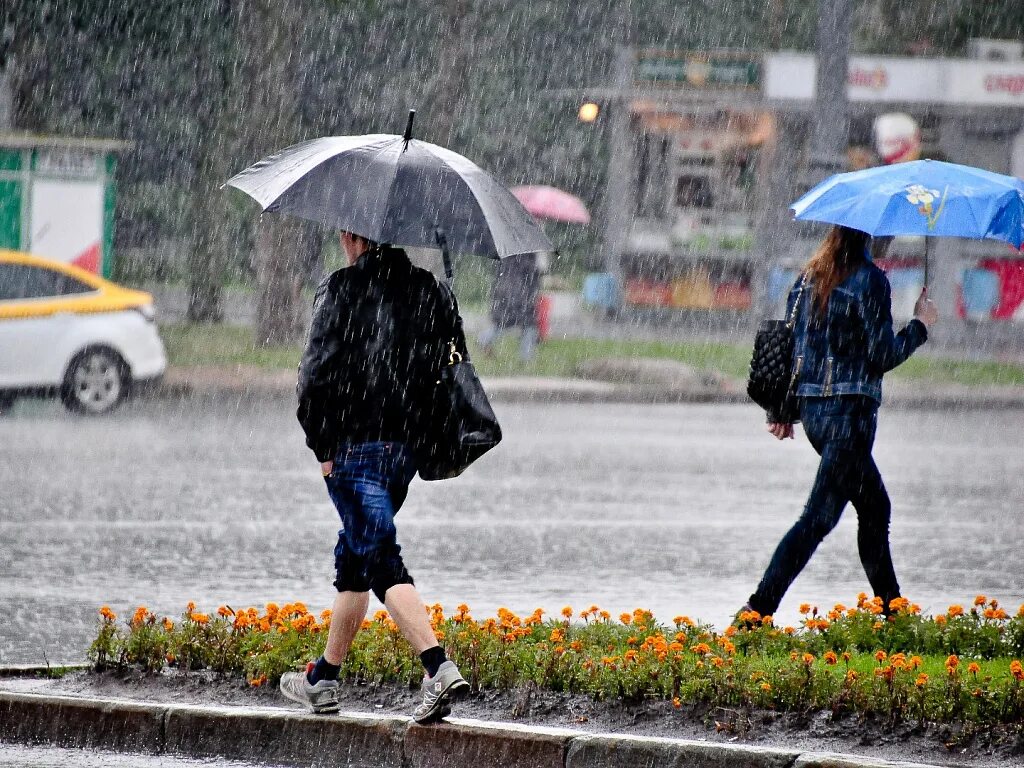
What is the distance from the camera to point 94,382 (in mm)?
16281

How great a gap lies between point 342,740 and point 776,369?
7.57ft

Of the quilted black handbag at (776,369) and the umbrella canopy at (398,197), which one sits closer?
the umbrella canopy at (398,197)

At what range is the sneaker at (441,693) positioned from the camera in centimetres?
515

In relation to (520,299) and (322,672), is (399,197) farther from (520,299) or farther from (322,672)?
(520,299)

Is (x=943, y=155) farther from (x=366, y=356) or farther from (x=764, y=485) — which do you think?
(x=366, y=356)

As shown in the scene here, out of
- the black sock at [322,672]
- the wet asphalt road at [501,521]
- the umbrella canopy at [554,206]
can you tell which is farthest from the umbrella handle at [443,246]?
the umbrella canopy at [554,206]

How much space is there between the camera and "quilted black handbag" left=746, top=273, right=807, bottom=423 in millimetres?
6613

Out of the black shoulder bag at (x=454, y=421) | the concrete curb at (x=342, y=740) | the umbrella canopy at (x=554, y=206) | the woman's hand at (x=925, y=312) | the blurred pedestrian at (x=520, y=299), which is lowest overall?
the concrete curb at (x=342, y=740)

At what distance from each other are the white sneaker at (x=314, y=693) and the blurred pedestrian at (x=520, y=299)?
15329 mm

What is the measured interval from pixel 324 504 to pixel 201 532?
1.28 meters

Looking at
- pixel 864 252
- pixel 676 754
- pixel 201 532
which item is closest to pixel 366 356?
pixel 676 754

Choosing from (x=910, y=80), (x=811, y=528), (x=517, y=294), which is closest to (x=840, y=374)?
(x=811, y=528)

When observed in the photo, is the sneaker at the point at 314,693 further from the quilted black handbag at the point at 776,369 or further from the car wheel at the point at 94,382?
the car wheel at the point at 94,382

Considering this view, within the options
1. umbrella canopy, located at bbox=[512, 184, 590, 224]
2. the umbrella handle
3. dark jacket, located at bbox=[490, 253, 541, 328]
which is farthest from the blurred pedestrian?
the umbrella handle
